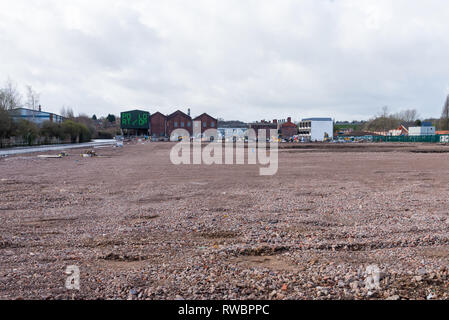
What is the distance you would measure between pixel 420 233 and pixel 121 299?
17.5 ft

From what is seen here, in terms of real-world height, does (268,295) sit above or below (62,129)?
below

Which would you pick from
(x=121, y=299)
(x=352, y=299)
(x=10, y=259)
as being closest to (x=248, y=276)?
(x=352, y=299)

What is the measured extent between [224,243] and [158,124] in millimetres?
76349

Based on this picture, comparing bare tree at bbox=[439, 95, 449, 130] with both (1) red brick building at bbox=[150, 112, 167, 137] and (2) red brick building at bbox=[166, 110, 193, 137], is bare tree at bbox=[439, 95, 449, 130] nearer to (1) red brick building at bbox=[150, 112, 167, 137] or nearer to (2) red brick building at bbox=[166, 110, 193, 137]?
(2) red brick building at bbox=[166, 110, 193, 137]

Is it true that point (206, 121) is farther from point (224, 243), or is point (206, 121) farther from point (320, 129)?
point (224, 243)

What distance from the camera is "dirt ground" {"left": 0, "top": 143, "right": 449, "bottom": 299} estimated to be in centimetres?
387

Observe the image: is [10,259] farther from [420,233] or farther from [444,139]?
[444,139]

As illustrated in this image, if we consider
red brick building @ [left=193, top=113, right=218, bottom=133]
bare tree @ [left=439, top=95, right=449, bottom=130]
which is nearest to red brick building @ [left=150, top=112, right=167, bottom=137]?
red brick building @ [left=193, top=113, right=218, bottom=133]

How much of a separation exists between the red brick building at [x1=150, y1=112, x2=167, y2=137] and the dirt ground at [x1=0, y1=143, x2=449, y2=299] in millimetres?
69285

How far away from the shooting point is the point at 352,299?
3.60 metres

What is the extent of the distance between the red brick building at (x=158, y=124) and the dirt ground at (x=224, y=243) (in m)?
69.3

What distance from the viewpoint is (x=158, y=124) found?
79.5m

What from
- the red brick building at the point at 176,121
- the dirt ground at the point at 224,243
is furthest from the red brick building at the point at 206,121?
the dirt ground at the point at 224,243

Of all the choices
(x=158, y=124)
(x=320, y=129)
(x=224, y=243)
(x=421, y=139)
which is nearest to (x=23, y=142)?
(x=158, y=124)
